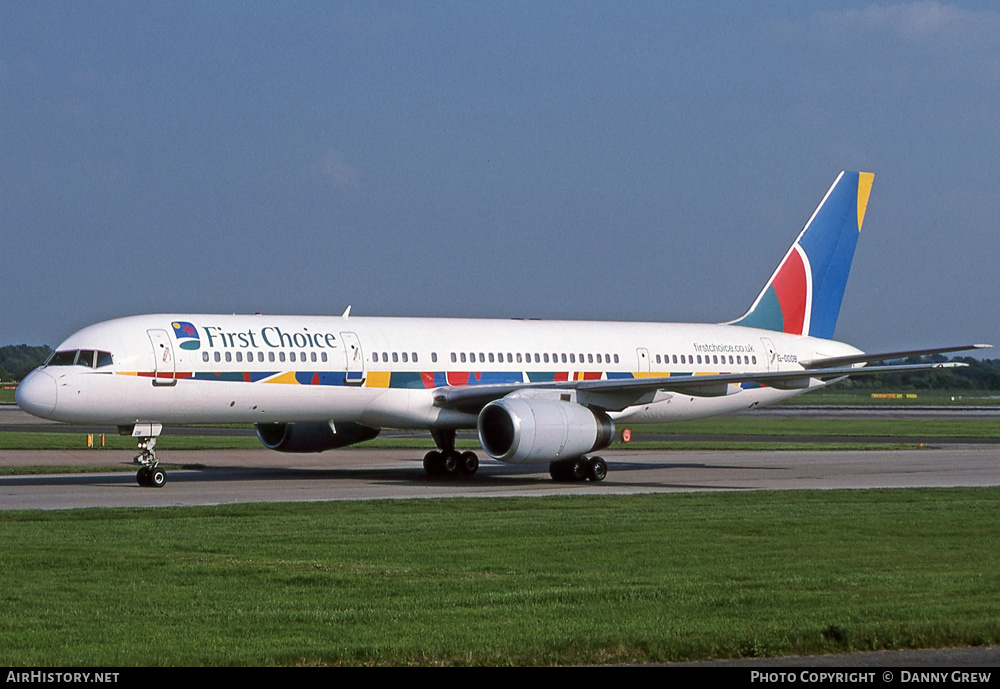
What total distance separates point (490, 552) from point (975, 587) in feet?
19.6

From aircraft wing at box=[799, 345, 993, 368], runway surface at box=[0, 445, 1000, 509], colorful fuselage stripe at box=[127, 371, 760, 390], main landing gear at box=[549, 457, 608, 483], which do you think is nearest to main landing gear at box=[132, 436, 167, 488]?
runway surface at box=[0, 445, 1000, 509]

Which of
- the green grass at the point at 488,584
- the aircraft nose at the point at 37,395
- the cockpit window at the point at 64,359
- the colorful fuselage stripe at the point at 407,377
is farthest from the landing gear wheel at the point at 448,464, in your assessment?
the green grass at the point at 488,584

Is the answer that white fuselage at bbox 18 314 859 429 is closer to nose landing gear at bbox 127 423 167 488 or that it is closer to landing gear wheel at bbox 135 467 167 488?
nose landing gear at bbox 127 423 167 488

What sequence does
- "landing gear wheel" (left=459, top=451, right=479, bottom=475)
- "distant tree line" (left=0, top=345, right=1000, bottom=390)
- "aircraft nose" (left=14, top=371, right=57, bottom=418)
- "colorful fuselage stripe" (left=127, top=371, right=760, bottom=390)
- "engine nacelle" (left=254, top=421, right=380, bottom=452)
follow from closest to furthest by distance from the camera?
"aircraft nose" (left=14, top=371, right=57, bottom=418), "colorful fuselage stripe" (left=127, top=371, right=760, bottom=390), "engine nacelle" (left=254, top=421, right=380, bottom=452), "landing gear wheel" (left=459, top=451, right=479, bottom=475), "distant tree line" (left=0, top=345, right=1000, bottom=390)

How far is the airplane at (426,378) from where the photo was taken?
94.3ft

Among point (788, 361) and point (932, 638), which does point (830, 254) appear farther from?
point (932, 638)

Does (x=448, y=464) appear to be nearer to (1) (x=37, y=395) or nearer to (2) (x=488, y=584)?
(1) (x=37, y=395)

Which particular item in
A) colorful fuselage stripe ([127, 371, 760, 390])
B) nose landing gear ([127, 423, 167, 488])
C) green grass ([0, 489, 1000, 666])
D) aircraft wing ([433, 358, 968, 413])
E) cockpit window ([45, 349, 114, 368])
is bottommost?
green grass ([0, 489, 1000, 666])

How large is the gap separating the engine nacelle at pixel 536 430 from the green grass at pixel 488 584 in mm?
6282

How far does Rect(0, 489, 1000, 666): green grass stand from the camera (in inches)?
437

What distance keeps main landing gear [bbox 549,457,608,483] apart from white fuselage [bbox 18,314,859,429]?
2015 mm

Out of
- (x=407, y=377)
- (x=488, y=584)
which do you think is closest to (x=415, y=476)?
(x=407, y=377)

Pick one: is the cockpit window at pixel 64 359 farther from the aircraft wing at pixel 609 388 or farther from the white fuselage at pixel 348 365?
the aircraft wing at pixel 609 388

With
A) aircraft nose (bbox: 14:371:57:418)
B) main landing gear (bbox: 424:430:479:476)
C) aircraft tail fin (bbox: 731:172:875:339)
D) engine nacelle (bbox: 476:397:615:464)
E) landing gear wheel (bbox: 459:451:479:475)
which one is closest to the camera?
aircraft nose (bbox: 14:371:57:418)
